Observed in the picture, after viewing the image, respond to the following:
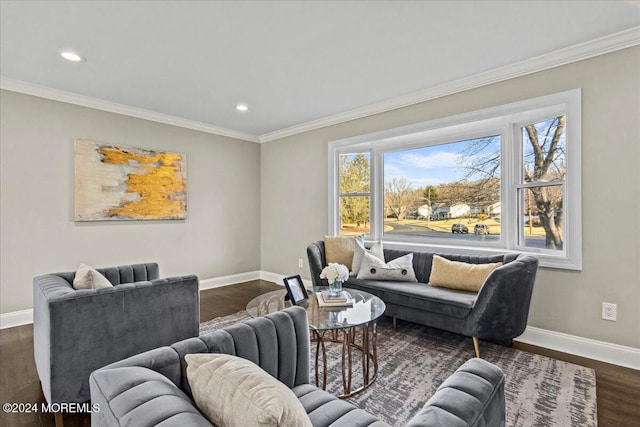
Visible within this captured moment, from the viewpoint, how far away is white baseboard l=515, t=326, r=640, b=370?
2398 mm

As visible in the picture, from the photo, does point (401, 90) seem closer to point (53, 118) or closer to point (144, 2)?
point (144, 2)

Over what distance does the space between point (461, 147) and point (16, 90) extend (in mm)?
4826

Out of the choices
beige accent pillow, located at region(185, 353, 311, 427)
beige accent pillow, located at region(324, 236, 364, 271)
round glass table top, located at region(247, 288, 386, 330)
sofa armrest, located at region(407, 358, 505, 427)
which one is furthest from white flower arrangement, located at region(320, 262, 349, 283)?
beige accent pillow, located at region(185, 353, 311, 427)

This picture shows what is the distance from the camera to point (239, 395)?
2.68 ft

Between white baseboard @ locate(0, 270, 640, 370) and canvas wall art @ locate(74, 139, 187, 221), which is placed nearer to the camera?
white baseboard @ locate(0, 270, 640, 370)

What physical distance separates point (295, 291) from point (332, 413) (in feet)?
4.22

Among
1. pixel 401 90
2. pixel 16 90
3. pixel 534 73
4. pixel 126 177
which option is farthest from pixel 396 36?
pixel 16 90

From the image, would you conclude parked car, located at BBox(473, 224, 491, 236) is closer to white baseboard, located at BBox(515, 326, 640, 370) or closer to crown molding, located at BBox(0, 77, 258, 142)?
white baseboard, located at BBox(515, 326, 640, 370)

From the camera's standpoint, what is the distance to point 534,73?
2.84 meters

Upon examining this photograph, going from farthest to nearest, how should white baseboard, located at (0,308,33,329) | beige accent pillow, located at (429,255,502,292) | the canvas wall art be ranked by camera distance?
1. the canvas wall art
2. white baseboard, located at (0,308,33,329)
3. beige accent pillow, located at (429,255,502,292)

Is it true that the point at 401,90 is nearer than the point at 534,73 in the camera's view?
No

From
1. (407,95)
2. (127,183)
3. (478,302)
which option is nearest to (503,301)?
(478,302)

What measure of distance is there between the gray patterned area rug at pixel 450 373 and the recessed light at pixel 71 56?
324cm

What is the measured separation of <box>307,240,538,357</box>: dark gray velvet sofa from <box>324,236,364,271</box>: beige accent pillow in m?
0.56
